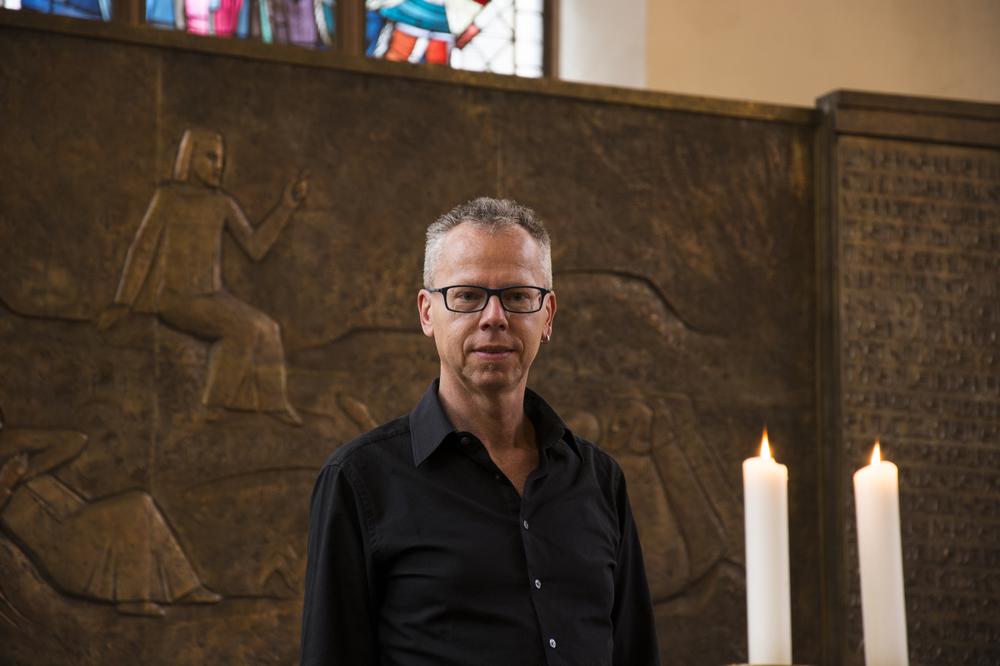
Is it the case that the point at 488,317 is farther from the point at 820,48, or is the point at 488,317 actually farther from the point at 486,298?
the point at 820,48

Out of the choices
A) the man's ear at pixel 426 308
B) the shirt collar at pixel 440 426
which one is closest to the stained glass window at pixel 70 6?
the man's ear at pixel 426 308

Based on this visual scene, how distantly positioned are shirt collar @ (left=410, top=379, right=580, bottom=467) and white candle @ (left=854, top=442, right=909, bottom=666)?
1133 mm

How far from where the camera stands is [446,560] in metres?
2.96

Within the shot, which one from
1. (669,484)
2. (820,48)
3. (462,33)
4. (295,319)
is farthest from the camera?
(462,33)

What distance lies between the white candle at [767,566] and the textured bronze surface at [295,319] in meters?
5.07

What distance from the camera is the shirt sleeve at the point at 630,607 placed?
→ 10.8ft

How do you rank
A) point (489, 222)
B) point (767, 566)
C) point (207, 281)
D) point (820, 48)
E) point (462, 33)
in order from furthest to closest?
point (462, 33)
point (820, 48)
point (207, 281)
point (489, 222)
point (767, 566)

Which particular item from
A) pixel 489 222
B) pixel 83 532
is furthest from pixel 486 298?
pixel 83 532

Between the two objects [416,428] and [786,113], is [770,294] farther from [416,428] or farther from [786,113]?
[416,428]

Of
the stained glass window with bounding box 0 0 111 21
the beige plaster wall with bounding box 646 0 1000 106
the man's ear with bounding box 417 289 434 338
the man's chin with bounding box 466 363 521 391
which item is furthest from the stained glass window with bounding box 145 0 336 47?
the man's chin with bounding box 466 363 521 391

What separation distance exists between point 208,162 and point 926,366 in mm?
3644

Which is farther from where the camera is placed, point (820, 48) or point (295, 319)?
point (820, 48)

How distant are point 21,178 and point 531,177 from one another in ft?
7.65

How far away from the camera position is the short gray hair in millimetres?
3135
